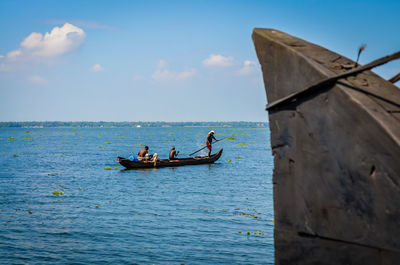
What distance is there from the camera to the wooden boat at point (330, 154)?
334 cm

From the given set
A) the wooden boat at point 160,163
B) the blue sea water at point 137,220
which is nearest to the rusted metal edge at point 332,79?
the blue sea water at point 137,220

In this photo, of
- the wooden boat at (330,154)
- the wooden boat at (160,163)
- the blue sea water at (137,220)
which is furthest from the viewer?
the wooden boat at (160,163)

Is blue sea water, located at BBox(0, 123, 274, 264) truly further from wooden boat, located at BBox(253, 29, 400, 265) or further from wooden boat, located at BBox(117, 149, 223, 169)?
wooden boat, located at BBox(253, 29, 400, 265)

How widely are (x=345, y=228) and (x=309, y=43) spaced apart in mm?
1826

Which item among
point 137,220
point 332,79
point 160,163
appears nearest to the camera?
point 332,79

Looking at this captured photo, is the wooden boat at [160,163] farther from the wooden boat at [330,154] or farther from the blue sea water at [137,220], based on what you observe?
the wooden boat at [330,154]

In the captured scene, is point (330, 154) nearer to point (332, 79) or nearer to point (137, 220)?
point (332, 79)

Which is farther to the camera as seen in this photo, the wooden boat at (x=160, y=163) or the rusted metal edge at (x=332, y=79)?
the wooden boat at (x=160, y=163)

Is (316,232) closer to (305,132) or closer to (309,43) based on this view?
(305,132)

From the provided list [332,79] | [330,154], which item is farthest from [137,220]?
[332,79]

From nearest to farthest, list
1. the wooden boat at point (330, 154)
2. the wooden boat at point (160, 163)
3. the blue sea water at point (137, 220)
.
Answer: the wooden boat at point (330, 154) → the blue sea water at point (137, 220) → the wooden boat at point (160, 163)

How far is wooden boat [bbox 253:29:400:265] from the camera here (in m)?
3.34

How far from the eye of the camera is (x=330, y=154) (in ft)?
12.0

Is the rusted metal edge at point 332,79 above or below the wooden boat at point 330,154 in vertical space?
above
